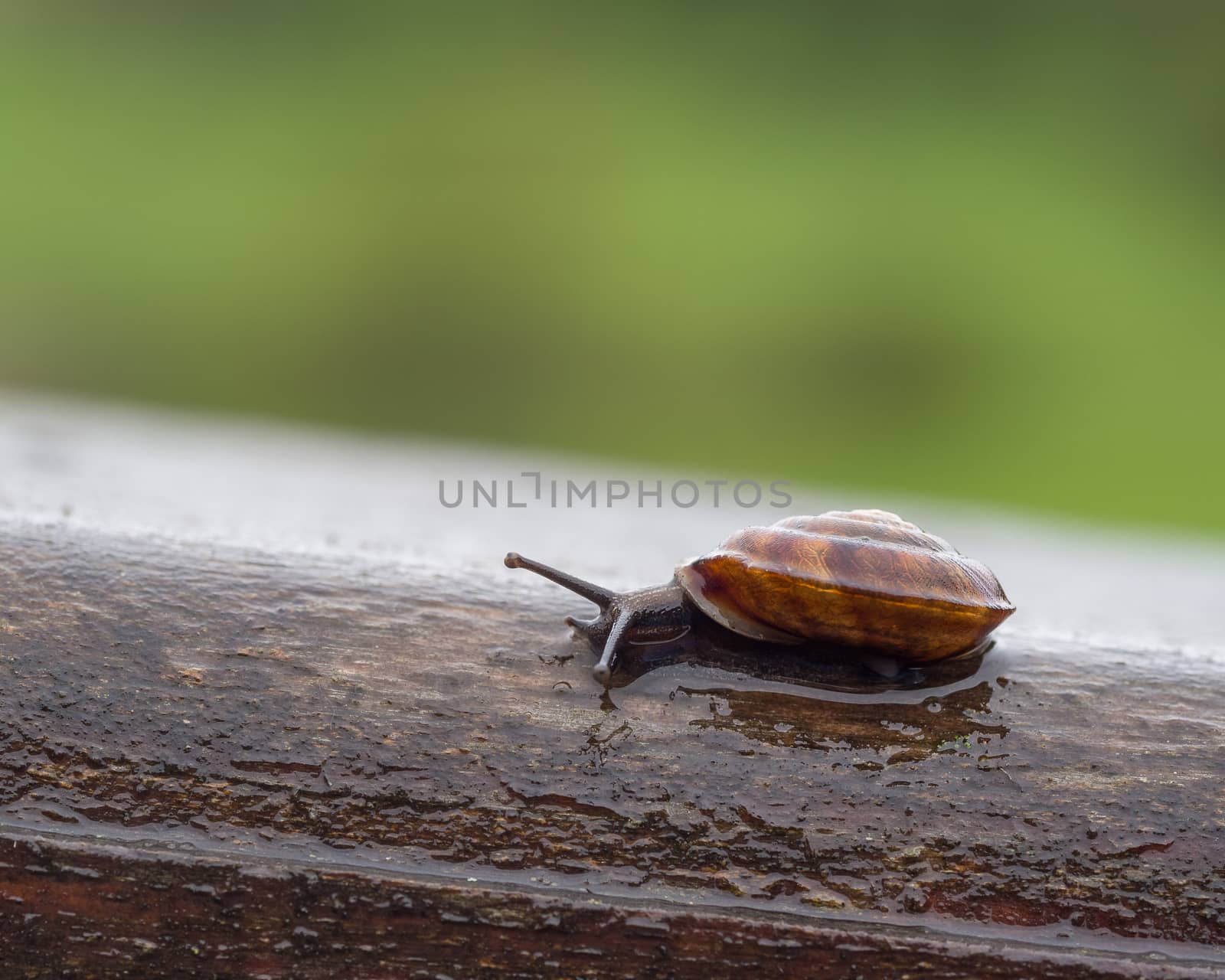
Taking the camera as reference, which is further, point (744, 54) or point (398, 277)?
point (744, 54)

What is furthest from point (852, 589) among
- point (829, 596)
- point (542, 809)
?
point (542, 809)

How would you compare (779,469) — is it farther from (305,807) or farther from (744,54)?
(305,807)

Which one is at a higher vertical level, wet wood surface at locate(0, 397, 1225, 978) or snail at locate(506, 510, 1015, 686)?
snail at locate(506, 510, 1015, 686)

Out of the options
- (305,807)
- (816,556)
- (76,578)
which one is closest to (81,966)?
(305,807)

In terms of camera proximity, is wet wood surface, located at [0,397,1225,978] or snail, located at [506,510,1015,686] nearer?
wet wood surface, located at [0,397,1225,978]

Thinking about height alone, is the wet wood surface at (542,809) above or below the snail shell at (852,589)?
below

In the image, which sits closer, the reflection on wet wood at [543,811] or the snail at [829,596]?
the reflection on wet wood at [543,811]
